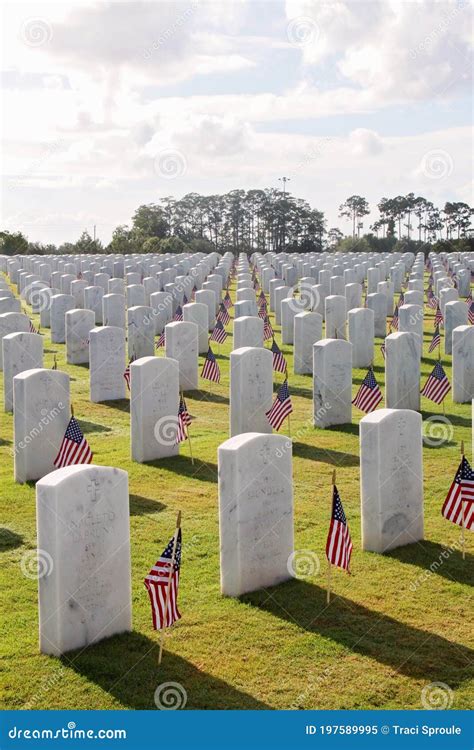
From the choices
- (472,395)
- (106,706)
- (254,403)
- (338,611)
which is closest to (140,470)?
(254,403)

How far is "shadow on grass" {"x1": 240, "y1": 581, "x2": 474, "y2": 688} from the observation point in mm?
7848

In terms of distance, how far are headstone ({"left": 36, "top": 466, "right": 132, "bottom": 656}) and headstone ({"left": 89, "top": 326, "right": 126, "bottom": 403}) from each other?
1062 cm

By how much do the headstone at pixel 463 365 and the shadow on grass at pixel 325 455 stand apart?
499 centimetres

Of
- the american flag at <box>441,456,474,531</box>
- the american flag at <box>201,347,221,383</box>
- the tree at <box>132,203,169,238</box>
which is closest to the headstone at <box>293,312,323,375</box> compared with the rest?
the american flag at <box>201,347,221,383</box>

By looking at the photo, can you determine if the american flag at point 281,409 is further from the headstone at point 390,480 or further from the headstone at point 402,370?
the headstone at point 390,480

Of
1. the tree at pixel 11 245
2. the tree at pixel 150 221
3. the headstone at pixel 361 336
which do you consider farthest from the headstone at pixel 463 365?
the tree at pixel 150 221

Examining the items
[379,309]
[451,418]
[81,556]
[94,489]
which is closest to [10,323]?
[451,418]

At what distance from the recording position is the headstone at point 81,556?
7.96 metres

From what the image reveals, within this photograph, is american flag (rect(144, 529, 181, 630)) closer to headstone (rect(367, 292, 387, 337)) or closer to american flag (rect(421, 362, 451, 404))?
american flag (rect(421, 362, 451, 404))

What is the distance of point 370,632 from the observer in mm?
8500

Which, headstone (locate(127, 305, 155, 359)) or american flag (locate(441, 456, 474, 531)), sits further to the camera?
headstone (locate(127, 305, 155, 359))

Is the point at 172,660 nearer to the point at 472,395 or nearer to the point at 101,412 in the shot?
the point at 101,412

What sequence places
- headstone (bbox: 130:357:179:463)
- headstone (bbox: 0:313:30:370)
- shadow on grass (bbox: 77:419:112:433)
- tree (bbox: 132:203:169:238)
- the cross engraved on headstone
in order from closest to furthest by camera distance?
the cross engraved on headstone < headstone (bbox: 130:357:179:463) < shadow on grass (bbox: 77:419:112:433) < headstone (bbox: 0:313:30:370) < tree (bbox: 132:203:169:238)

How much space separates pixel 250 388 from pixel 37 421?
3.94m
